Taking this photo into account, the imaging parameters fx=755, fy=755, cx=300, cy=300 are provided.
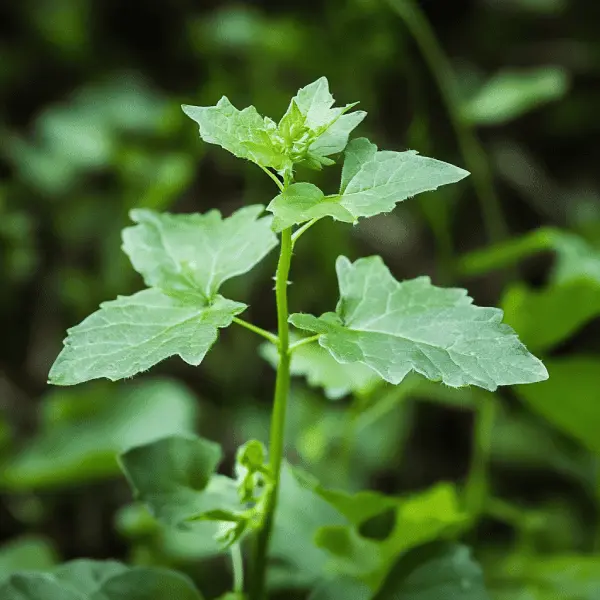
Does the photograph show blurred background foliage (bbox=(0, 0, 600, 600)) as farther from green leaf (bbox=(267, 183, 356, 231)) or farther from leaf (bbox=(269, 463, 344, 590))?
green leaf (bbox=(267, 183, 356, 231))

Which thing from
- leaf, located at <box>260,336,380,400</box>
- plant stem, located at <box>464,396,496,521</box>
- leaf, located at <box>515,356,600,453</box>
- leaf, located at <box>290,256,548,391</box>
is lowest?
plant stem, located at <box>464,396,496,521</box>

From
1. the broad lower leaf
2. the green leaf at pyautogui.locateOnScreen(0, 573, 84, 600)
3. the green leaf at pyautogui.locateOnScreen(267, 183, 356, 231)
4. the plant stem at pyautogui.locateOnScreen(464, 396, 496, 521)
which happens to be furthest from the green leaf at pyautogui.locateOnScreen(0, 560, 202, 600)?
the plant stem at pyautogui.locateOnScreen(464, 396, 496, 521)

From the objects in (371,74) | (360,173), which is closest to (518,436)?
(371,74)

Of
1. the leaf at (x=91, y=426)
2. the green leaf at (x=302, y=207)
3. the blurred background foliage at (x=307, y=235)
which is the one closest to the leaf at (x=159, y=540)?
the blurred background foliage at (x=307, y=235)

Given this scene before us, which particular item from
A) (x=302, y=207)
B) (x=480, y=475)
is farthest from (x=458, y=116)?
(x=302, y=207)

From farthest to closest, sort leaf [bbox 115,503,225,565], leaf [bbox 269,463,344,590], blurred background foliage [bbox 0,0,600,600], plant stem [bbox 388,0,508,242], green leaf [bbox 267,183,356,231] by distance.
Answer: plant stem [bbox 388,0,508,242]
blurred background foliage [bbox 0,0,600,600]
leaf [bbox 115,503,225,565]
leaf [bbox 269,463,344,590]
green leaf [bbox 267,183,356,231]

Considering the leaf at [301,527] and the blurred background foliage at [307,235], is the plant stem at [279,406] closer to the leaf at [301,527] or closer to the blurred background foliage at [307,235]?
the leaf at [301,527]

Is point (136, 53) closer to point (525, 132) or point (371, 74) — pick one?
point (371, 74)
